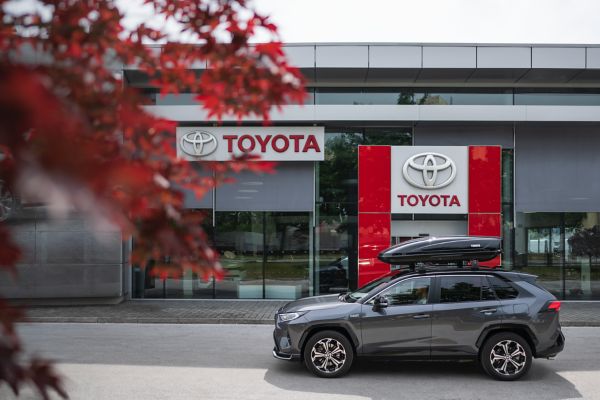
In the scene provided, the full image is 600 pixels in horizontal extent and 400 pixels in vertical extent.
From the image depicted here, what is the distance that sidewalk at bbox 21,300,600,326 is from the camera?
12.4 m

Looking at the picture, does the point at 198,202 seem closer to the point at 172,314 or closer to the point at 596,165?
the point at 172,314

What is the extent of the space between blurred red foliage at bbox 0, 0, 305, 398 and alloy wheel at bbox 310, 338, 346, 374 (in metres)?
5.24

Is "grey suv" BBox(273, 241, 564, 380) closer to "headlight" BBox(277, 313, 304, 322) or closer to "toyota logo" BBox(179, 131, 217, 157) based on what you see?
"headlight" BBox(277, 313, 304, 322)

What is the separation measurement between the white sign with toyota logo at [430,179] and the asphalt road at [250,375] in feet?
19.1

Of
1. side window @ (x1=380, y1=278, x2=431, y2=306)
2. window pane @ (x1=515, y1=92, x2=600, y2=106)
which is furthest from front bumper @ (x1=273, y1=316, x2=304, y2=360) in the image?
window pane @ (x1=515, y1=92, x2=600, y2=106)

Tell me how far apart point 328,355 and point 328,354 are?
0.01 metres

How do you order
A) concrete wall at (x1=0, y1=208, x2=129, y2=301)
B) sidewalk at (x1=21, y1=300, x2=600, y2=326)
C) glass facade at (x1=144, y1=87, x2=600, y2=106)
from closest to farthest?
sidewalk at (x1=21, y1=300, x2=600, y2=326)
concrete wall at (x1=0, y1=208, x2=129, y2=301)
glass facade at (x1=144, y1=87, x2=600, y2=106)

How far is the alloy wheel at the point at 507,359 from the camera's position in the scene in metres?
7.41

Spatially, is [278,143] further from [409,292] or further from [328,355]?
[328,355]

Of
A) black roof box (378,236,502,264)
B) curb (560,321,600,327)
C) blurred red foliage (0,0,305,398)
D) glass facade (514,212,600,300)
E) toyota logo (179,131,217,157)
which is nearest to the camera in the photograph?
blurred red foliage (0,0,305,398)

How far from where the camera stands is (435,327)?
743 centimetres

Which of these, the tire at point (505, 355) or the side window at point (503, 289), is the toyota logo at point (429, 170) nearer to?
the side window at point (503, 289)

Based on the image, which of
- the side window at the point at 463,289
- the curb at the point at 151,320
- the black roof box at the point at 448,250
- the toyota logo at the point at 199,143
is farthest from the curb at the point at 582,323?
the toyota logo at the point at 199,143

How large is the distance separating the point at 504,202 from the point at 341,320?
1034cm
